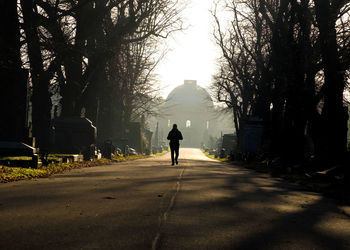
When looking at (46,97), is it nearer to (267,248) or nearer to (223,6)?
(223,6)

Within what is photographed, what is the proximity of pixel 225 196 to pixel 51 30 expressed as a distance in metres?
14.0

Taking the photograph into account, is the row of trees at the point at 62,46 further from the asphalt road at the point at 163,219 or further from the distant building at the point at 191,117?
the distant building at the point at 191,117

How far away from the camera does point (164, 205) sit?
7.00 m

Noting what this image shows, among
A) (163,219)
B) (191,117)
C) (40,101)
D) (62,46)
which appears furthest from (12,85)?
(191,117)

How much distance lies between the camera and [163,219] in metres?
5.77

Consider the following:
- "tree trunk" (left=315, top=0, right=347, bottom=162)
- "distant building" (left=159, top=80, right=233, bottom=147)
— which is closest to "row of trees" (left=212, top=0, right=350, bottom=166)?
"tree trunk" (left=315, top=0, right=347, bottom=162)

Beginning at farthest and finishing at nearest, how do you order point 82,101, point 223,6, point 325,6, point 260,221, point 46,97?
1. point 223,6
2. point 82,101
3. point 46,97
4. point 325,6
5. point 260,221

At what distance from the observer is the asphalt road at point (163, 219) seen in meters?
4.56

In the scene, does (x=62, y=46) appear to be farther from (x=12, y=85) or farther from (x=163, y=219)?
(x=163, y=219)

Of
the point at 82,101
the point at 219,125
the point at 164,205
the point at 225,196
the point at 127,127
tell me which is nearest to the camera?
the point at 164,205

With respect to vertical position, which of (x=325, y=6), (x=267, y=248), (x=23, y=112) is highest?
(x=325, y=6)

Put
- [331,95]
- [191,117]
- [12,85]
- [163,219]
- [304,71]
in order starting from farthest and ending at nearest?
1. [191,117]
2. [304,71]
3. [12,85]
4. [331,95]
5. [163,219]

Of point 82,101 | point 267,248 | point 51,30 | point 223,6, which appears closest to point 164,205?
point 267,248

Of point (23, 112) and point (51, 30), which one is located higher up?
point (51, 30)
